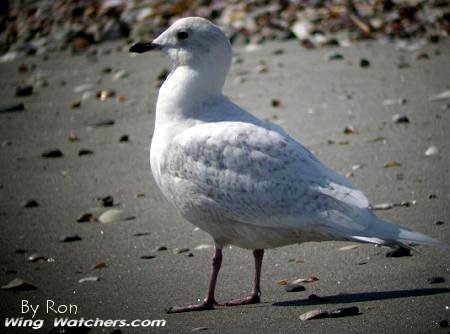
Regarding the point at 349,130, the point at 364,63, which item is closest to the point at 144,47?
the point at 349,130

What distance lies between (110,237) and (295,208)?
1878mm

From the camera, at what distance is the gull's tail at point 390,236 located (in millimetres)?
4557

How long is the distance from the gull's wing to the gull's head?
60 cm

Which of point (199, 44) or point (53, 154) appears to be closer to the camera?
point (199, 44)

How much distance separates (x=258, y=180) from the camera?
500 cm

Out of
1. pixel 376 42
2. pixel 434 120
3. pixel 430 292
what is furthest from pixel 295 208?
pixel 376 42

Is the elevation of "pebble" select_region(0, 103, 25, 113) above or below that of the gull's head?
below

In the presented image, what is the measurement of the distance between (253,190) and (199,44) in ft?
3.64

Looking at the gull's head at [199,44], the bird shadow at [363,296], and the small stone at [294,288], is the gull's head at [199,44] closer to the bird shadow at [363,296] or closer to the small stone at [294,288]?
the small stone at [294,288]

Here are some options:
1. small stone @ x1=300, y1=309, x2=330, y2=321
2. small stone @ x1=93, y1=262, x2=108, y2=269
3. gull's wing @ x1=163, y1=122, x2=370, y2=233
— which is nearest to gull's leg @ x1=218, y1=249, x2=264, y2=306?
gull's wing @ x1=163, y1=122, x2=370, y2=233

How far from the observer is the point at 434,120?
8.02 meters

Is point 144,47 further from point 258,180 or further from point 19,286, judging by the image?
point 19,286

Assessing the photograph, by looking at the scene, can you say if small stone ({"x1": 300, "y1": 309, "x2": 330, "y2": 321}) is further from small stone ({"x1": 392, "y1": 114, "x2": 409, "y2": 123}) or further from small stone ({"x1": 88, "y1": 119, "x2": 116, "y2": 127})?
small stone ({"x1": 88, "y1": 119, "x2": 116, "y2": 127})

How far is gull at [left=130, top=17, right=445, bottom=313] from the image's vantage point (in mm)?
4820
